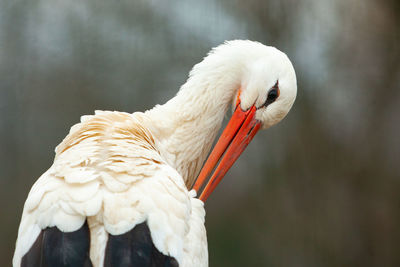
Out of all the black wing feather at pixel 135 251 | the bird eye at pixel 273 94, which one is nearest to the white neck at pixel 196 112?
the bird eye at pixel 273 94

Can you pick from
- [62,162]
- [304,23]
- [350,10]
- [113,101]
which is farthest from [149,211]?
[350,10]

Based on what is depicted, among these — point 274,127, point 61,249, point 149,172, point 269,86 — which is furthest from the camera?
point 274,127

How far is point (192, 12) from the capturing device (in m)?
3.24

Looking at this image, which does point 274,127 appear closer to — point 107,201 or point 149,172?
point 149,172

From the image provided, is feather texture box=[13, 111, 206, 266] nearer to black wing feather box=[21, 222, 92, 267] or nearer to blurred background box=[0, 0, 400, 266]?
black wing feather box=[21, 222, 92, 267]

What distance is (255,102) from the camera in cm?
178

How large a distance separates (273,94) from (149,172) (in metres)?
0.64

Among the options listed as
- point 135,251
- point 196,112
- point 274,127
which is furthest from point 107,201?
point 274,127

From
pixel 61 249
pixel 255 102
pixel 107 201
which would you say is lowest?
pixel 61 249

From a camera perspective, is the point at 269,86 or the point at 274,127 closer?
the point at 269,86

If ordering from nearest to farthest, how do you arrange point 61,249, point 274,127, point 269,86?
point 61,249 → point 269,86 → point 274,127

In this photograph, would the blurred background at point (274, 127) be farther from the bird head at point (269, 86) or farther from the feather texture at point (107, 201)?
the feather texture at point (107, 201)

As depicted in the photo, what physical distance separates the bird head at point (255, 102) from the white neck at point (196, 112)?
0.20 ft

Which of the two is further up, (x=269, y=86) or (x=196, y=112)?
(x=269, y=86)
